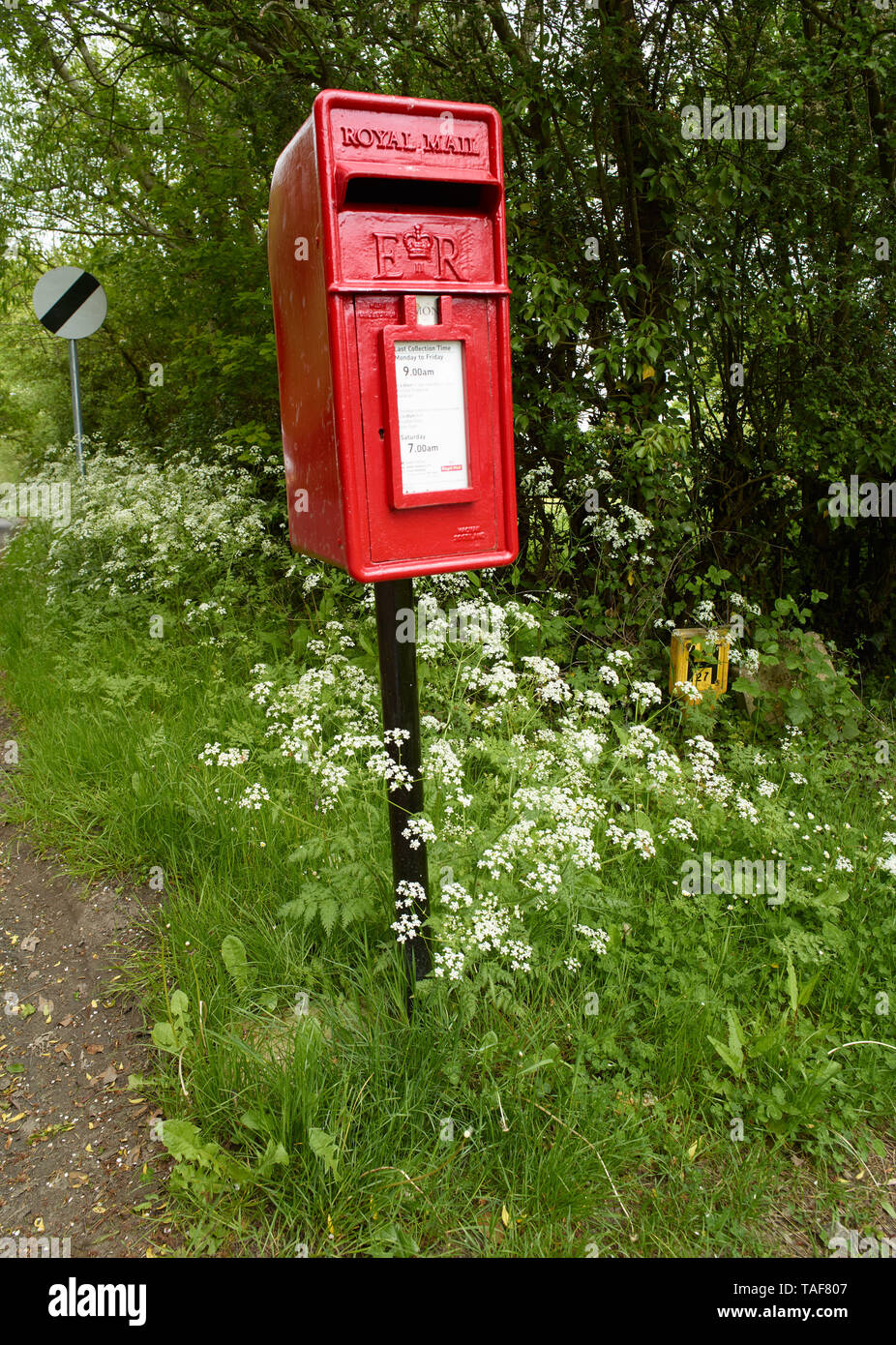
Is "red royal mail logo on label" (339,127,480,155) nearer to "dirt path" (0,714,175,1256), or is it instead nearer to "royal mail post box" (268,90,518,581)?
"royal mail post box" (268,90,518,581)

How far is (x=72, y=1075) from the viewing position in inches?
94.5

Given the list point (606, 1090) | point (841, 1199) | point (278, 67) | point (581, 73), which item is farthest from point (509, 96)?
point (841, 1199)

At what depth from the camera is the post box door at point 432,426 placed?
1935 mm

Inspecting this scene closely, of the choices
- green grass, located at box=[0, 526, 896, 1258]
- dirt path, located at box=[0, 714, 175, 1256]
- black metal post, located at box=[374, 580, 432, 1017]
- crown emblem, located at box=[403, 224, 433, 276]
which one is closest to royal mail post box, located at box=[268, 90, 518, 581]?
crown emblem, located at box=[403, 224, 433, 276]

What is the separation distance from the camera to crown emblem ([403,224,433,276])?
195 cm

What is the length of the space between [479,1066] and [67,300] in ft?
21.4

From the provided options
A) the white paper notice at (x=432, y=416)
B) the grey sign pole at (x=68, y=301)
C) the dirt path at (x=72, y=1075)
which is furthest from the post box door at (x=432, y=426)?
the grey sign pole at (x=68, y=301)

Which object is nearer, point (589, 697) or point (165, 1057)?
point (165, 1057)

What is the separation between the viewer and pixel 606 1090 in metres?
2.19

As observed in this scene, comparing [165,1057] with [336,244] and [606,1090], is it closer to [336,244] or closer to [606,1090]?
[606,1090]

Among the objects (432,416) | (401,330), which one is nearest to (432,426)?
(432,416)

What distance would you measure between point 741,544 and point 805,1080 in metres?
3.62

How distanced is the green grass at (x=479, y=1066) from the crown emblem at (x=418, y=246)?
62.8 inches
